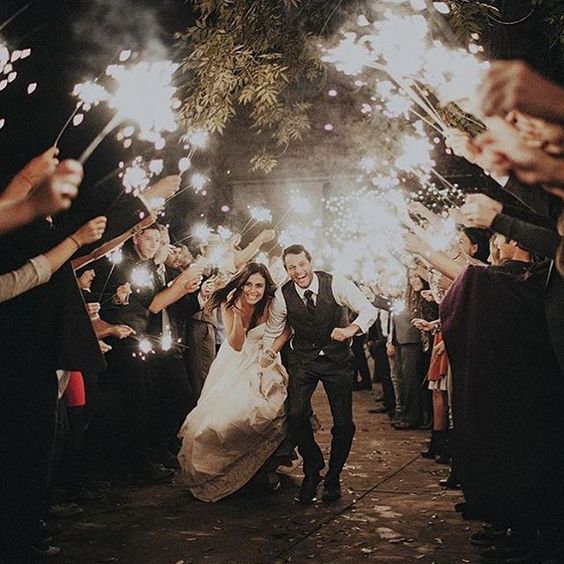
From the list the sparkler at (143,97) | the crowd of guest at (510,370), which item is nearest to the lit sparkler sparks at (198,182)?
the sparkler at (143,97)

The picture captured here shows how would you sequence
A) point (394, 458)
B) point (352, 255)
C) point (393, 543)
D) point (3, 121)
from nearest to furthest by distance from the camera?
point (393, 543) < point (394, 458) < point (3, 121) < point (352, 255)

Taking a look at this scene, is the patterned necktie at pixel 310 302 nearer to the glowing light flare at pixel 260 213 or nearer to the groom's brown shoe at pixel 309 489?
the groom's brown shoe at pixel 309 489

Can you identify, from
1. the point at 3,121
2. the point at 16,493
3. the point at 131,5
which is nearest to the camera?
the point at 16,493

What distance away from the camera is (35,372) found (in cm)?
471

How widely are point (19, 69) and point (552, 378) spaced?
12002mm

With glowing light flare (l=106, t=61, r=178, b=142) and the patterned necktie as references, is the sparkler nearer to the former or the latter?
glowing light flare (l=106, t=61, r=178, b=142)

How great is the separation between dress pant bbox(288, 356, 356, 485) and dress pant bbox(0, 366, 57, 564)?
3.13m

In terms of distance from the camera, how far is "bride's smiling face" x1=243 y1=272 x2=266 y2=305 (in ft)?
26.5

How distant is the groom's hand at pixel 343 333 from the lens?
712cm

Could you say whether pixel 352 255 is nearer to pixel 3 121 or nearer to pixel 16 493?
pixel 3 121

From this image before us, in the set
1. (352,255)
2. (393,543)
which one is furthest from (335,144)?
(393,543)

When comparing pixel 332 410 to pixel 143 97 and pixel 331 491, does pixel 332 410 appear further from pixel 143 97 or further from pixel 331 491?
pixel 143 97

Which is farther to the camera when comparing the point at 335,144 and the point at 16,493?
the point at 335,144

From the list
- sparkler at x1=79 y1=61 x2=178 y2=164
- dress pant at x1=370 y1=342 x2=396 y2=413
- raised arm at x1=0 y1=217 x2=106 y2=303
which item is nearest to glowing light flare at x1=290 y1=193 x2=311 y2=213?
dress pant at x1=370 y1=342 x2=396 y2=413
